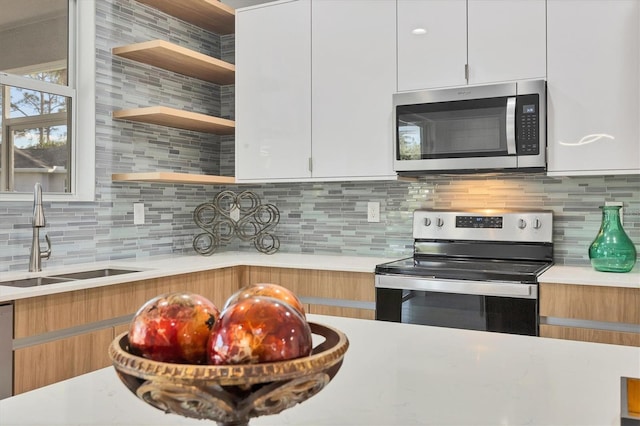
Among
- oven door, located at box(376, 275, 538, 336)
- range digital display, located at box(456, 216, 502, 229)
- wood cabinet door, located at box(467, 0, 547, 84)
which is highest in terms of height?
wood cabinet door, located at box(467, 0, 547, 84)

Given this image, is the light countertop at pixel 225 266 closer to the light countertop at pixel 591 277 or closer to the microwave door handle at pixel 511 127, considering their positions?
the light countertop at pixel 591 277

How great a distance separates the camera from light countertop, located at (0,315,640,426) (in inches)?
32.8

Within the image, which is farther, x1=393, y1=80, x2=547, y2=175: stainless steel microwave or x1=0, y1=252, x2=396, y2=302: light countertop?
x1=393, y1=80, x2=547, y2=175: stainless steel microwave

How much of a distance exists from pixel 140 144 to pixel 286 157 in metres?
0.87

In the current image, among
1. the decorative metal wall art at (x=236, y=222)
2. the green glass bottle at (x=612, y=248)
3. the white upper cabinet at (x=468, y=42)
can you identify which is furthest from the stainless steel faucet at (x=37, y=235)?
the green glass bottle at (x=612, y=248)

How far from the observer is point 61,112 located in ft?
9.70

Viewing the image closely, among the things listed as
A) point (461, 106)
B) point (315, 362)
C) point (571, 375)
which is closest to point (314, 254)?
point (461, 106)

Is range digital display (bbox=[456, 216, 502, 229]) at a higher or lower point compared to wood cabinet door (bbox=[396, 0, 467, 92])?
lower

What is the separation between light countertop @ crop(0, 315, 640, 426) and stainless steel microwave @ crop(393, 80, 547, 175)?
1.61 meters

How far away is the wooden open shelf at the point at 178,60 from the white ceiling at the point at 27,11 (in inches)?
13.5

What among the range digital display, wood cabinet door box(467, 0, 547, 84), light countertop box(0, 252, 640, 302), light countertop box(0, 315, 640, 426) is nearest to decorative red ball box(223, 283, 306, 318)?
light countertop box(0, 315, 640, 426)

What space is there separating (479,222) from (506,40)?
0.96 m

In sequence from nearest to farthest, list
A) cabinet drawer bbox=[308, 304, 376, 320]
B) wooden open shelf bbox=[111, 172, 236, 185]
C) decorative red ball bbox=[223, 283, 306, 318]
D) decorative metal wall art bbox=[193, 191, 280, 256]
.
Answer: decorative red ball bbox=[223, 283, 306, 318], cabinet drawer bbox=[308, 304, 376, 320], wooden open shelf bbox=[111, 172, 236, 185], decorative metal wall art bbox=[193, 191, 280, 256]

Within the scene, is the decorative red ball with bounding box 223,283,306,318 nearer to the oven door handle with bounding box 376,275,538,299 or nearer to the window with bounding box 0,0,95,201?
the oven door handle with bounding box 376,275,538,299
